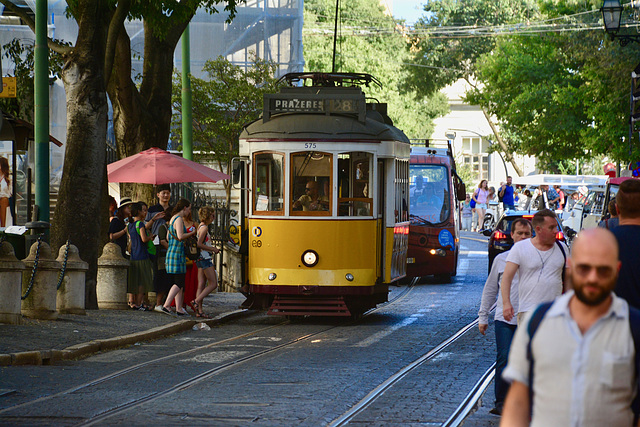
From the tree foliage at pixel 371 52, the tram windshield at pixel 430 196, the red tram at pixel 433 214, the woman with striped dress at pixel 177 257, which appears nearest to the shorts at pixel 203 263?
the woman with striped dress at pixel 177 257

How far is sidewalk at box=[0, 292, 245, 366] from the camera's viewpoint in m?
11.1

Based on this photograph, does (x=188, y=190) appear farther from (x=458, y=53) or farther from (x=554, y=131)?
(x=458, y=53)

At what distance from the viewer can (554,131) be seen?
43844 mm

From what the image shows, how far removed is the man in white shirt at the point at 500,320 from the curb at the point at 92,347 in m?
4.86

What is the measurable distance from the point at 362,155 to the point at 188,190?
38.1ft

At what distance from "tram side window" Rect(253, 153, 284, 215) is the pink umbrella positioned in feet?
7.46

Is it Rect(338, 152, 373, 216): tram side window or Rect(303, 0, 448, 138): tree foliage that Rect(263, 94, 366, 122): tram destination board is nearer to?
Rect(338, 152, 373, 216): tram side window

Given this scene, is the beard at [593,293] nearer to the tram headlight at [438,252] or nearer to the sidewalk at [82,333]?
the sidewalk at [82,333]

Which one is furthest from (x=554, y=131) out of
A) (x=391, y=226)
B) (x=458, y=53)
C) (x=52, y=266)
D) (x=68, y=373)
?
(x=68, y=373)

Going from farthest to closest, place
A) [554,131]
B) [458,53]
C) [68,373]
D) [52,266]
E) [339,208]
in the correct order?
[458,53] < [554,131] < [339,208] < [52,266] < [68,373]

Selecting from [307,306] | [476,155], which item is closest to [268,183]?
[307,306]

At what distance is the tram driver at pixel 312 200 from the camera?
48.9ft

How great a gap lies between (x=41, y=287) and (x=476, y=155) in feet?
255

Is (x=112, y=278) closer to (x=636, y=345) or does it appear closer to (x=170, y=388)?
(x=170, y=388)
